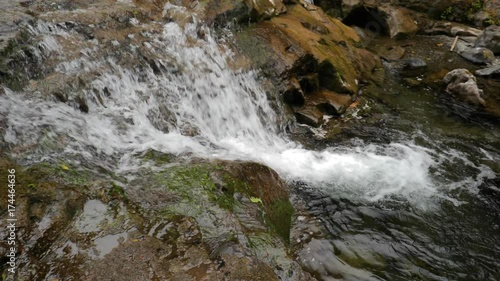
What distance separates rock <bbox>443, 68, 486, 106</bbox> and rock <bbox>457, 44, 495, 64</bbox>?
2.89 meters

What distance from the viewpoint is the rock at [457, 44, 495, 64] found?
13.1 metres

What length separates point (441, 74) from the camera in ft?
39.0

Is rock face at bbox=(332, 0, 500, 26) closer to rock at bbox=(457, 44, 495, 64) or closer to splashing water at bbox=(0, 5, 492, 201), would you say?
rock at bbox=(457, 44, 495, 64)

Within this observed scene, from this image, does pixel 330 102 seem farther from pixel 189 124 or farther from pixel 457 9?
pixel 457 9

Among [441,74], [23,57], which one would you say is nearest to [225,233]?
[23,57]

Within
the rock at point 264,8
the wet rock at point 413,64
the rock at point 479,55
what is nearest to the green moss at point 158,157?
the rock at point 264,8

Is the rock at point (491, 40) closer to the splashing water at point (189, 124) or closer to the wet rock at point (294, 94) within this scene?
the splashing water at point (189, 124)

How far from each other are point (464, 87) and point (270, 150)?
6327 millimetres

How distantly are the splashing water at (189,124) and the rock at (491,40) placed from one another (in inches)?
346

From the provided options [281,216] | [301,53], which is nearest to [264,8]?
[301,53]

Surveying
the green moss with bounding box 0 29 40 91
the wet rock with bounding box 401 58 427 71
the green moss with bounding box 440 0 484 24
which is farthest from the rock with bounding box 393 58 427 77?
the green moss with bounding box 0 29 40 91

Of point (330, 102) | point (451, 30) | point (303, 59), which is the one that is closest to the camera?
point (330, 102)

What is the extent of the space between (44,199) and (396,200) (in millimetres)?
5194

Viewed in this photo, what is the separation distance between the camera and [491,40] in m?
14.0
